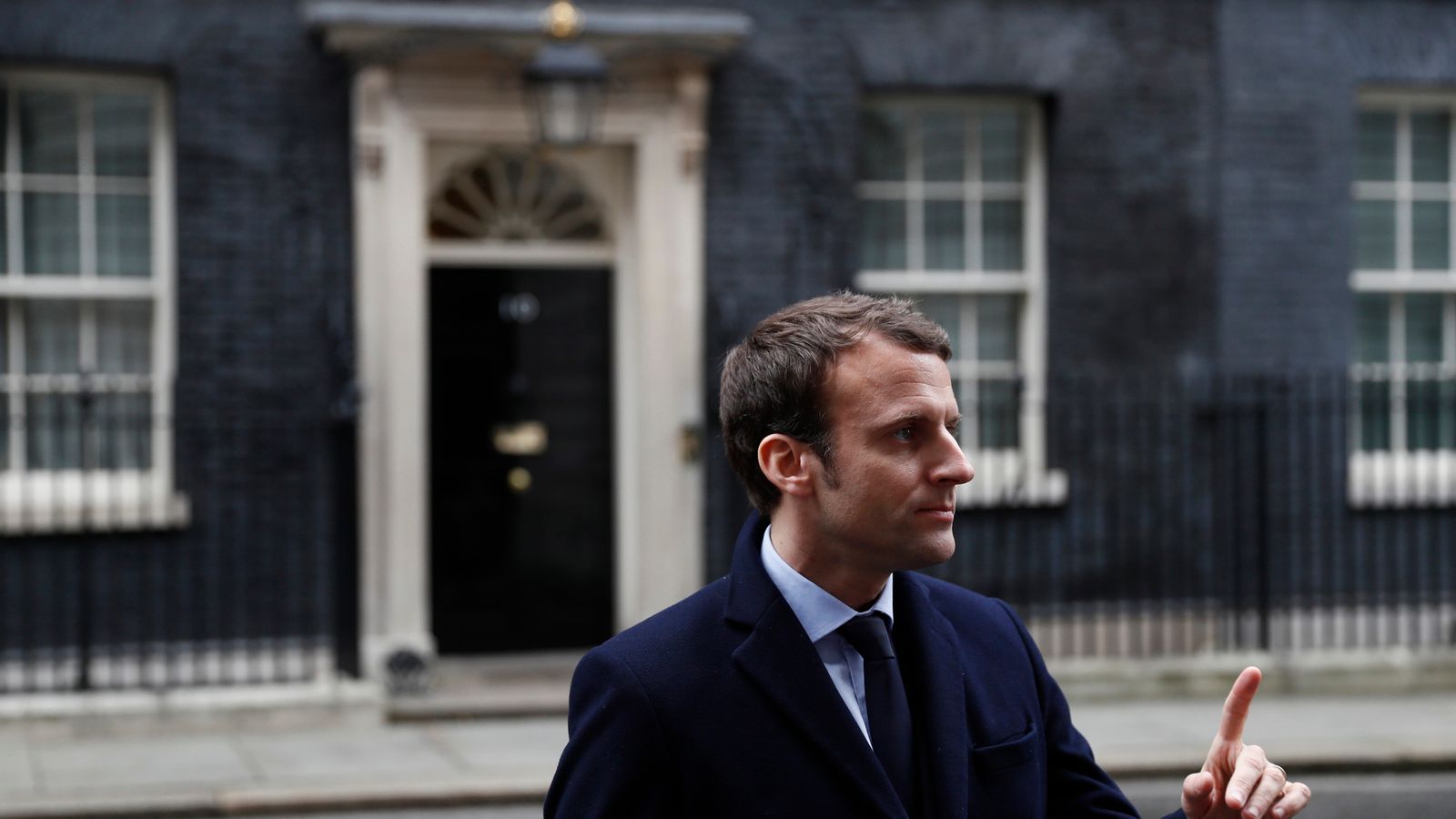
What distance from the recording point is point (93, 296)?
10.2 m

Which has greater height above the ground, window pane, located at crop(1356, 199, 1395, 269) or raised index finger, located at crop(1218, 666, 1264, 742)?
window pane, located at crop(1356, 199, 1395, 269)

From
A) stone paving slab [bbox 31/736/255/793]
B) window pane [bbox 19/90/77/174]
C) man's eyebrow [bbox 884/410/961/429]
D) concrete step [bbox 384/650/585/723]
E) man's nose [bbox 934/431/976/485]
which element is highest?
window pane [bbox 19/90/77/174]

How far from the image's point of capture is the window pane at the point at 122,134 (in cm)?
A: 1021

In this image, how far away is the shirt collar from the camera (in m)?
2.41

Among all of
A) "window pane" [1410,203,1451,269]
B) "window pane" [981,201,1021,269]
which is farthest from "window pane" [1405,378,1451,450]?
"window pane" [981,201,1021,269]

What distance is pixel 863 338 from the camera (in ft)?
7.84

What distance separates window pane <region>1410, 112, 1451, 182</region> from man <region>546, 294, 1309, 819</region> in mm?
10501

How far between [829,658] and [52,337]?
8737 mm

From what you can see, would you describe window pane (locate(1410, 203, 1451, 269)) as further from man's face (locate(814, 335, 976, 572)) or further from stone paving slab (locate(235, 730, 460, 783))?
man's face (locate(814, 335, 976, 572))

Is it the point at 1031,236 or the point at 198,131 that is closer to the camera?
the point at 198,131

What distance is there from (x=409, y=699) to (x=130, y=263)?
2922 millimetres

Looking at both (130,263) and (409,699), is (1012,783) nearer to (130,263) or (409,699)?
(409,699)

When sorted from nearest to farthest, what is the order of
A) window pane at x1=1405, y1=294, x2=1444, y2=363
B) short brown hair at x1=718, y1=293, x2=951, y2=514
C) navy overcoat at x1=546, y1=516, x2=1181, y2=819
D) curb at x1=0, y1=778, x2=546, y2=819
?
navy overcoat at x1=546, y1=516, x2=1181, y2=819, short brown hair at x1=718, y1=293, x2=951, y2=514, curb at x1=0, y1=778, x2=546, y2=819, window pane at x1=1405, y1=294, x2=1444, y2=363

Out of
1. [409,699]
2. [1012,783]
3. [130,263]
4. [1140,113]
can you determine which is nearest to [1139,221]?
[1140,113]
